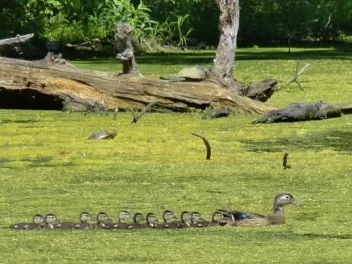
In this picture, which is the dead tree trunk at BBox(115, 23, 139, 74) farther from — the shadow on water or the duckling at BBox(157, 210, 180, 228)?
the duckling at BBox(157, 210, 180, 228)

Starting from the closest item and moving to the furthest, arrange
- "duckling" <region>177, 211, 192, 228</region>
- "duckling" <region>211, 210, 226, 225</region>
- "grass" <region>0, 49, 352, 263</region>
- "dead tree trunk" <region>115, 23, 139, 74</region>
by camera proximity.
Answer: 1. "grass" <region>0, 49, 352, 263</region>
2. "duckling" <region>177, 211, 192, 228</region>
3. "duckling" <region>211, 210, 226, 225</region>
4. "dead tree trunk" <region>115, 23, 139, 74</region>

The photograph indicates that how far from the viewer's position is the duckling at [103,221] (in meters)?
6.92

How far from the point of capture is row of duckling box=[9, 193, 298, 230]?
690 cm

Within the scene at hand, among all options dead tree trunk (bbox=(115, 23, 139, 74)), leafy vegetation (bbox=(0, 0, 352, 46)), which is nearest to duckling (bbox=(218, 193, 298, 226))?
dead tree trunk (bbox=(115, 23, 139, 74))

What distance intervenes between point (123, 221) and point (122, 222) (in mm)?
59

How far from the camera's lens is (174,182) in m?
8.45

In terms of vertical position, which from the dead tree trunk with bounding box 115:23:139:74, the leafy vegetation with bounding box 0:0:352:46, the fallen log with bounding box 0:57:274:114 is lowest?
the leafy vegetation with bounding box 0:0:352:46

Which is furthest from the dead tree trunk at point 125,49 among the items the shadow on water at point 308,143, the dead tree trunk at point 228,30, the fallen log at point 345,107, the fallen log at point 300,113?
the shadow on water at point 308,143

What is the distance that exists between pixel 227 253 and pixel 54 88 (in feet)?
21.9

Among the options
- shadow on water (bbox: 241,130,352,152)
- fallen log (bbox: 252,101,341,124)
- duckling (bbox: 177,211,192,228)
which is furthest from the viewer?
fallen log (bbox: 252,101,341,124)

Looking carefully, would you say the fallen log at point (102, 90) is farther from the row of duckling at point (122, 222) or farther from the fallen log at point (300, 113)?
the row of duckling at point (122, 222)

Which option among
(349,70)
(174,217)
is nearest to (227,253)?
(174,217)

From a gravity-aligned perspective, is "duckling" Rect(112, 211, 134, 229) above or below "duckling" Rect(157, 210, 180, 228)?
below

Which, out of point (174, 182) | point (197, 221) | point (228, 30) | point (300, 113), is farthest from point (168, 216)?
point (228, 30)
